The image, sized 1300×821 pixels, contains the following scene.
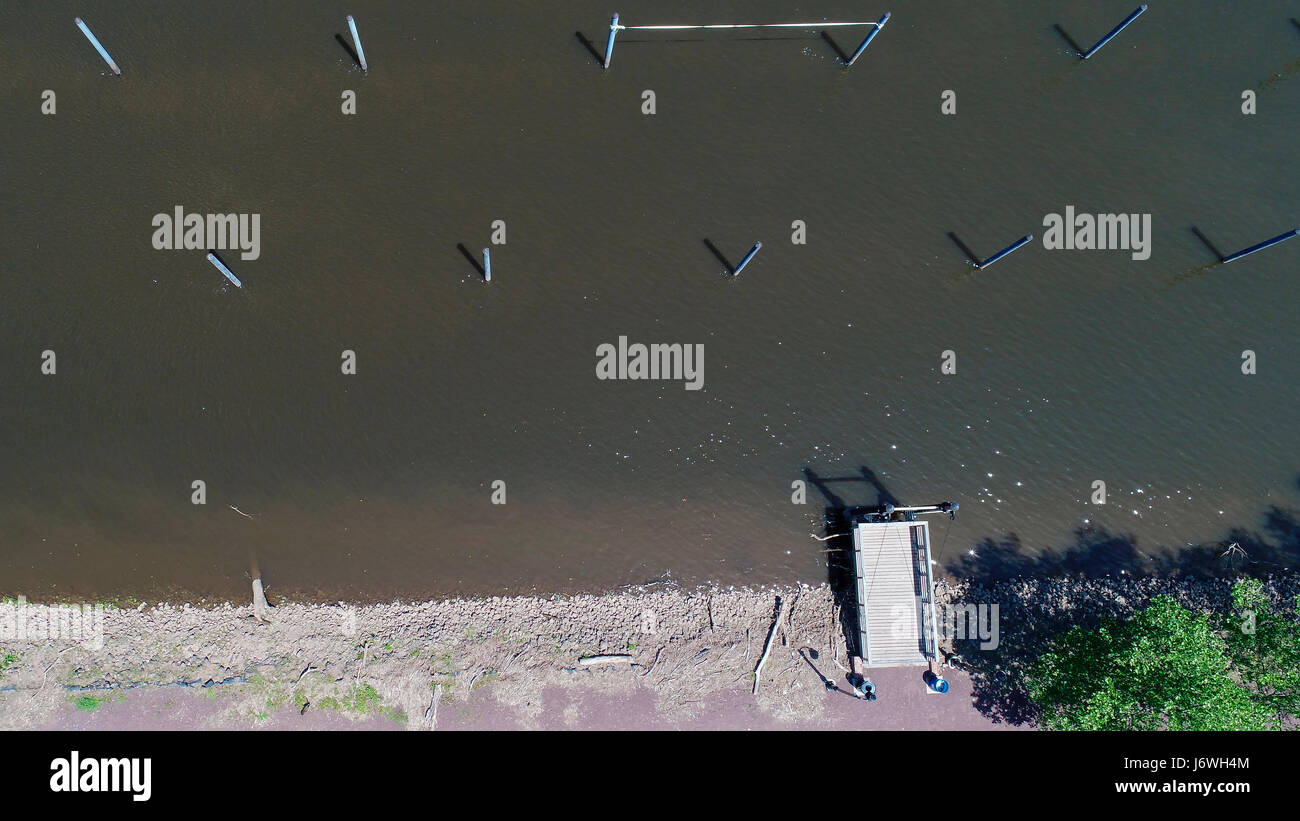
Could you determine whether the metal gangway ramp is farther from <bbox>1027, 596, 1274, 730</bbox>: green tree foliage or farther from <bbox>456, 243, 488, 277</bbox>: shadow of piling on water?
<bbox>456, 243, 488, 277</bbox>: shadow of piling on water

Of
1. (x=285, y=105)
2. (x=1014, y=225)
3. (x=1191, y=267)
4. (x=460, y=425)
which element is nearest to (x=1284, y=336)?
(x=1191, y=267)

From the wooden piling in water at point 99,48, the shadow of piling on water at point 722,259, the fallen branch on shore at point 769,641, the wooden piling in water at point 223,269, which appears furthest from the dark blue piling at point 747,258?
the wooden piling in water at point 99,48

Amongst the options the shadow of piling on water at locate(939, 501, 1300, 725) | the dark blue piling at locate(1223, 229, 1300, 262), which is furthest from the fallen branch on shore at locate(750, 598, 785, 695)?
the dark blue piling at locate(1223, 229, 1300, 262)

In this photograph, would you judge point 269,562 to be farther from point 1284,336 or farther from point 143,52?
point 1284,336

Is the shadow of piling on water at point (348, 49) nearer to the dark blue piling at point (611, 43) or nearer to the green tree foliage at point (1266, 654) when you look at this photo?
the dark blue piling at point (611, 43)

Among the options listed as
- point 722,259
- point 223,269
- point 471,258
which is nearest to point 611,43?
point 722,259
